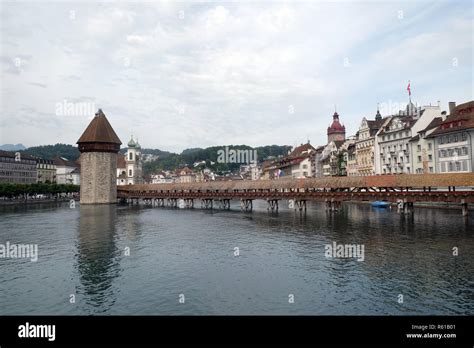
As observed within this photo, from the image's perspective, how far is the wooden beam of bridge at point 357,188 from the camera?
37.6 meters

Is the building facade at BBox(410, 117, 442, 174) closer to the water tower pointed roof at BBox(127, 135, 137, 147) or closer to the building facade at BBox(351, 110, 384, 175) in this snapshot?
the building facade at BBox(351, 110, 384, 175)

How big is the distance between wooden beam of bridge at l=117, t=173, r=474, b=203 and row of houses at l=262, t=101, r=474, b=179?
4577 millimetres

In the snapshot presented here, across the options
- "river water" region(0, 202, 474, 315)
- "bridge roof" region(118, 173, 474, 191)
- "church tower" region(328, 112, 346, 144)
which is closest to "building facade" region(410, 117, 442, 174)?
"bridge roof" region(118, 173, 474, 191)

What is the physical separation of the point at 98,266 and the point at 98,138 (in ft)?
208

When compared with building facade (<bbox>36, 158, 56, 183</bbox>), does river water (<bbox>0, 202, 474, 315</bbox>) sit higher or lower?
lower

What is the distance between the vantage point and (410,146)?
60969 mm

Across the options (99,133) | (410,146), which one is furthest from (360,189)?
(99,133)

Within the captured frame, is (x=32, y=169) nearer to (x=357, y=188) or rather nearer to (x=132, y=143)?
Result: (x=132, y=143)

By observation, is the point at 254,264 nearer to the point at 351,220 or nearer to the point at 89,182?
the point at 351,220

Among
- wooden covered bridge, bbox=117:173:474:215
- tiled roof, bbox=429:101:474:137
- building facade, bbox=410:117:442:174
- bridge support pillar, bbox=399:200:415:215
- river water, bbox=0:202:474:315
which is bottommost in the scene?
river water, bbox=0:202:474:315

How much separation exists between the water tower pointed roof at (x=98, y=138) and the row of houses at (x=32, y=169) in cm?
3835

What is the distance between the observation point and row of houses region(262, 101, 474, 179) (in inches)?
1961
